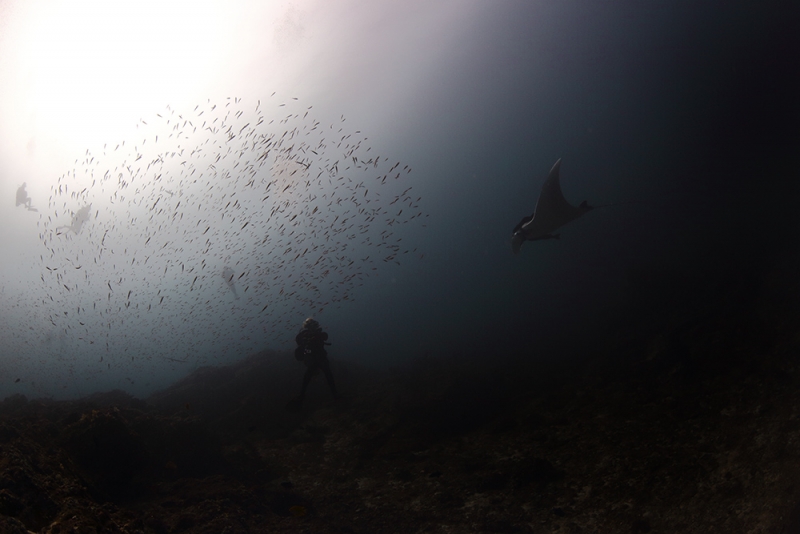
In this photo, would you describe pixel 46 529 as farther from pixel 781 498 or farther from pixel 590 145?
pixel 590 145

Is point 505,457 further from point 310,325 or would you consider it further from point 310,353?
point 310,325

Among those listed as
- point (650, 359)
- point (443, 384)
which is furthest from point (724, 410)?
point (443, 384)

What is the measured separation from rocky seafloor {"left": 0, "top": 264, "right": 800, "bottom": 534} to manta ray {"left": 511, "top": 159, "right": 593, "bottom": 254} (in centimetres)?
505

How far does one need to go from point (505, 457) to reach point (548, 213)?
9765mm

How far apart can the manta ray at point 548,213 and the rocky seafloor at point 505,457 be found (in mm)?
5048

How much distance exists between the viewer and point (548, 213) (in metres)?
12.2

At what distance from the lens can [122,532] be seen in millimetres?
2648

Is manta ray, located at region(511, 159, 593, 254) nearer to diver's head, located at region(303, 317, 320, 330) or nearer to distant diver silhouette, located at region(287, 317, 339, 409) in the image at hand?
diver's head, located at region(303, 317, 320, 330)

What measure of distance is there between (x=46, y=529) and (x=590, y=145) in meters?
92.9

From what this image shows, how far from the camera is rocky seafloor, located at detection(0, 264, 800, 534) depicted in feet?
10.2

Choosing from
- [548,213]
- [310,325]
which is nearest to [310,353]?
[310,325]

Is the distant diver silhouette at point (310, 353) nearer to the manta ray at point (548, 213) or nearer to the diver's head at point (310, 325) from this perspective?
the diver's head at point (310, 325)

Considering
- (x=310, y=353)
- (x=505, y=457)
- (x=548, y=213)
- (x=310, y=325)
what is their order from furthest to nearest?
(x=548, y=213), (x=310, y=325), (x=310, y=353), (x=505, y=457)

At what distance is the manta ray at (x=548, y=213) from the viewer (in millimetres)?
11109
